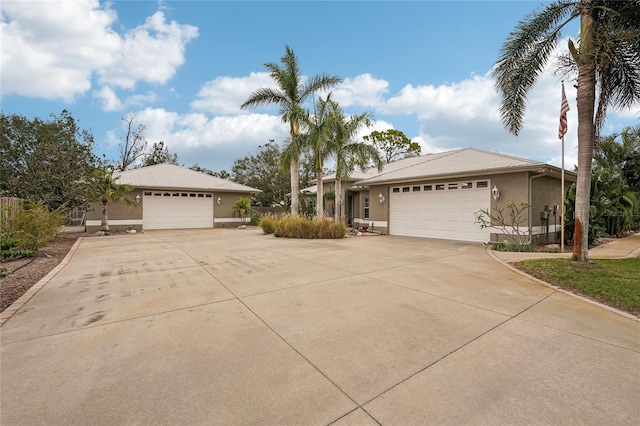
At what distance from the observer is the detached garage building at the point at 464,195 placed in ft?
34.4

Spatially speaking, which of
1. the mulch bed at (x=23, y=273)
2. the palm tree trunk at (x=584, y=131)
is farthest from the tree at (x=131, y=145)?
the palm tree trunk at (x=584, y=131)

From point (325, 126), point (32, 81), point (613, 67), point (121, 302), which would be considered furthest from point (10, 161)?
point (613, 67)

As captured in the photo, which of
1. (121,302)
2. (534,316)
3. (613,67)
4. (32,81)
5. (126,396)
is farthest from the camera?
(32,81)

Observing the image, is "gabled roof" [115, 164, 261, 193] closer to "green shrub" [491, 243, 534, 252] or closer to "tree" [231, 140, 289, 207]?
"tree" [231, 140, 289, 207]

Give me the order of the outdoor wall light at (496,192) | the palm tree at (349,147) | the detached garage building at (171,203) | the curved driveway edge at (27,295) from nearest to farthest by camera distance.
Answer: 1. the curved driveway edge at (27,295)
2. the outdoor wall light at (496,192)
3. the palm tree at (349,147)
4. the detached garage building at (171,203)

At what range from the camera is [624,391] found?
7.63 feet

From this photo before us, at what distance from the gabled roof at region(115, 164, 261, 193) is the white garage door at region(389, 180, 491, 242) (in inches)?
430

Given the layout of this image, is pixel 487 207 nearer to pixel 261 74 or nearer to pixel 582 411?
pixel 582 411

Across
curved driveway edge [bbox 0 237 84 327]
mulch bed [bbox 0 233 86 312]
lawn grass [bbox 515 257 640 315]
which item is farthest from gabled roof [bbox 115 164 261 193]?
lawn grass [bbox 515 257 640 315]

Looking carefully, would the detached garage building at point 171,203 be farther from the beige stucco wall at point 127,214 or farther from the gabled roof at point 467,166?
the gabled roof at point 467,166

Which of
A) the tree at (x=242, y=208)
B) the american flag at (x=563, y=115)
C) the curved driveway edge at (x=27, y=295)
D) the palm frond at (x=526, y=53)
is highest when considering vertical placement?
the palm frond at (x=526, y=53)

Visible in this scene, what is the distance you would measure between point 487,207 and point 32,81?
20.5 meters

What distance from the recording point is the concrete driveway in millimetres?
2086

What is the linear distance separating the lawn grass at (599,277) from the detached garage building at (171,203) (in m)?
17.3
